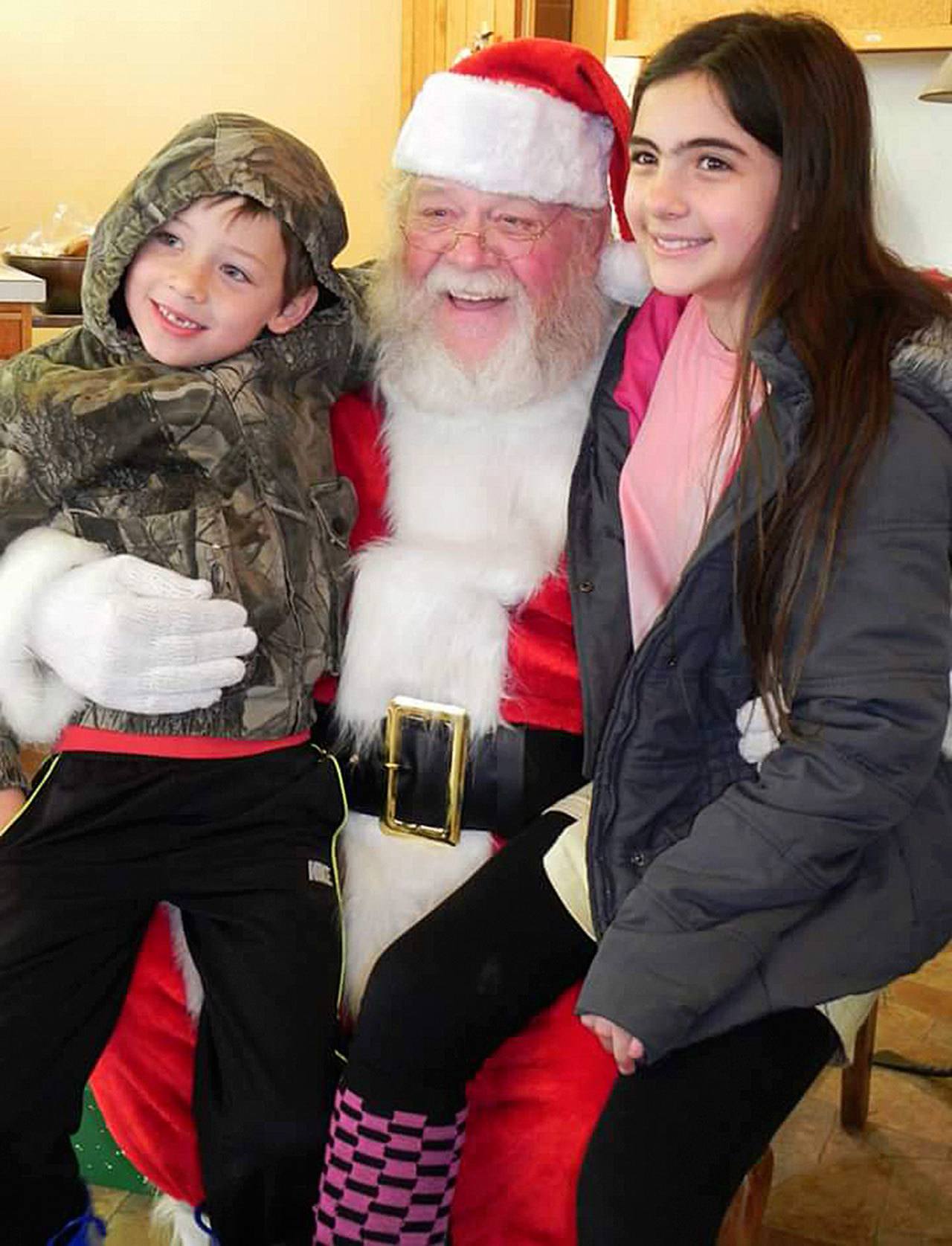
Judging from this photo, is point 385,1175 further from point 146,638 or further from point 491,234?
point 491,234

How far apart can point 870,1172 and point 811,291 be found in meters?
1.18

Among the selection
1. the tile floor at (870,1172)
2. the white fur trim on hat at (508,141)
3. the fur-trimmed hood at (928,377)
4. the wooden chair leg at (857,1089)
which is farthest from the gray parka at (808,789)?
the wooden chair leg at (857,1089)

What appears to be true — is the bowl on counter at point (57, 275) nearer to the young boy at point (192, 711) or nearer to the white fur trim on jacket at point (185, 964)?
the young boy at point (192, 711)

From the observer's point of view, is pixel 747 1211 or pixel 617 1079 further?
pixel 747 1211

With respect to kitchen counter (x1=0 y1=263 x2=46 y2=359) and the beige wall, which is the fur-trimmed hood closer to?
kitchen counter (x1=0 y1=263 x2=46 y2=359)

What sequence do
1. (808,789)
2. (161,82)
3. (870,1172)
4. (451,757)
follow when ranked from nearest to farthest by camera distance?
1. (808,789)
2. (451,757)
3. (870,1172)
4. (161,82)

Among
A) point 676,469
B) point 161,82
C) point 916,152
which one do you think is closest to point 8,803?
point 676,469

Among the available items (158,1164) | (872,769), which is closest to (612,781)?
(872,769)

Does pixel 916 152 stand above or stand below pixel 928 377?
below

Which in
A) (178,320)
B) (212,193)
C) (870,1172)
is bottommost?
(870,1172)

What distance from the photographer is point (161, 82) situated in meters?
4.92

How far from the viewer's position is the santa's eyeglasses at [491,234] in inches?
66.0

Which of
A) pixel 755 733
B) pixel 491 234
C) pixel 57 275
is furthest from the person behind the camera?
pixel 57 275

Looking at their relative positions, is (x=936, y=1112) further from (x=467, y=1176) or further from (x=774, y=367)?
(x=774, y=367)
